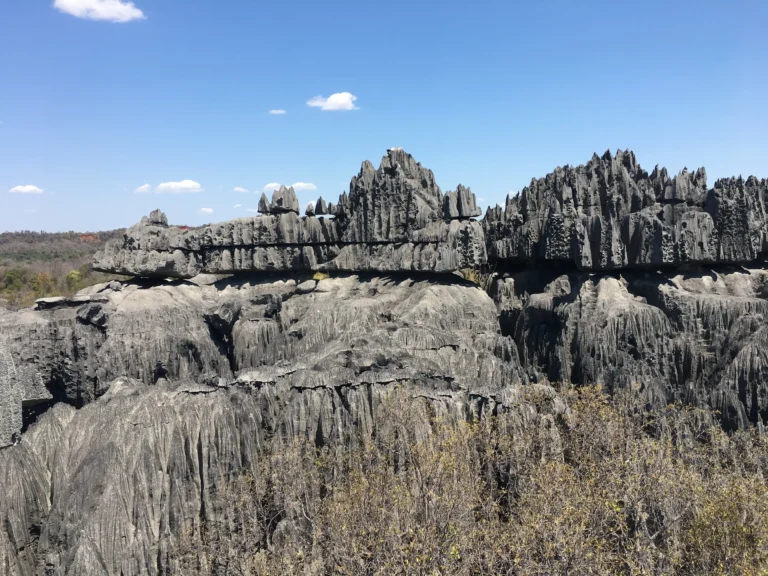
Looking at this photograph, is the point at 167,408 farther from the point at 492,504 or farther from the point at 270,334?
the point at 270,334

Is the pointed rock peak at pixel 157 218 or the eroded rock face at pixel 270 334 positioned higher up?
the pointed rock peak at pixel 157 218

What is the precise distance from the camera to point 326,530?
17359 millimetres

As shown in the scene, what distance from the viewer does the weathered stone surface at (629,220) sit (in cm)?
3419

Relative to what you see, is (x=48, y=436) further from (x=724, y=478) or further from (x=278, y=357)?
(x=724, y=478)

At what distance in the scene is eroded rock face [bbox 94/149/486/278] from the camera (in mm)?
41344

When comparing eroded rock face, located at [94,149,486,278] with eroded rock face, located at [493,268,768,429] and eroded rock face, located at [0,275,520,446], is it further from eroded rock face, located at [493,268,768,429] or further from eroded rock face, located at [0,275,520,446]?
eroded rock face, located at [493,268,768,429]

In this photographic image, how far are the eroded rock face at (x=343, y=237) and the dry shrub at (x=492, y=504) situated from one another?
781 inches

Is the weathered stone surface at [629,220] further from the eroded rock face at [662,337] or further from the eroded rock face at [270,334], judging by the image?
the eroded rock face at [270,334]

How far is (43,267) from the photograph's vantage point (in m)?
114

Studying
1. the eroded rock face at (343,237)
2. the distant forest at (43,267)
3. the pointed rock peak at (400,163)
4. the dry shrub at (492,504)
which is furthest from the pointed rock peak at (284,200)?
the dry shrub at (492,504)

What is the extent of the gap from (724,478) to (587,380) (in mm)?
11749

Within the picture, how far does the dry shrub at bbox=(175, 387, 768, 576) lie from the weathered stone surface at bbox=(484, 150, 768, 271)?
48.2 ft

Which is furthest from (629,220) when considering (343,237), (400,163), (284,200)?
(284,200)

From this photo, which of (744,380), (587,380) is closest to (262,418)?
(587,380)
